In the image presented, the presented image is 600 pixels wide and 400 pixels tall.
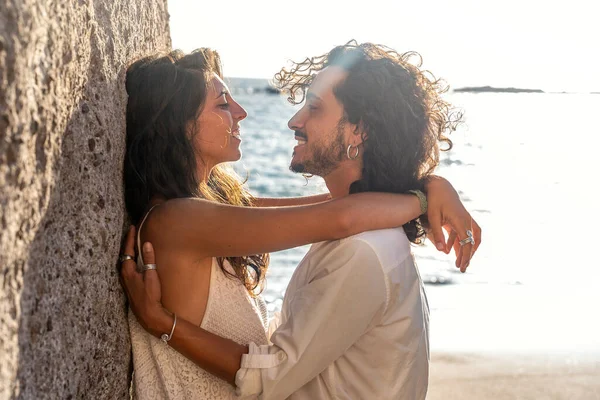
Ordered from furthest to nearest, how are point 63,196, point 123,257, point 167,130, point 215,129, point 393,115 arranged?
point 393,115 → point 215,129 → point 167,130 → point 123,257 → point 63,196

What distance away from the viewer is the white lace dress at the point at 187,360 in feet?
8.82

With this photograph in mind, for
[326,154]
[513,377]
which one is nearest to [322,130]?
[326,154]

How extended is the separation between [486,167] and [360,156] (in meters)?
27.3

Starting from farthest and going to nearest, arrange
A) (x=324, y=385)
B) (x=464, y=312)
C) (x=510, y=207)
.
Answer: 1. (x=510, y=207)
2. (x=464, y=312)
3. (x=324, y=385)

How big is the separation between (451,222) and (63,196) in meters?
1.54

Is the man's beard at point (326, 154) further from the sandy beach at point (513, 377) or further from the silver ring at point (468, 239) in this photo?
the sandy beach at point (513, 377)

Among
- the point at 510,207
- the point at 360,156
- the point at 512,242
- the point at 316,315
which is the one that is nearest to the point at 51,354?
the point at 316,315

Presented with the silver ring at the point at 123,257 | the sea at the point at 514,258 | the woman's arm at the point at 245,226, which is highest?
the woman's arm at the point at 245,226

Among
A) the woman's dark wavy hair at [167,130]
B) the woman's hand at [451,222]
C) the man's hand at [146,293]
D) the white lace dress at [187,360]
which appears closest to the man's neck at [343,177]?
the woman's hand at [451,222]

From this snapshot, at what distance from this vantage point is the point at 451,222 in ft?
9.46

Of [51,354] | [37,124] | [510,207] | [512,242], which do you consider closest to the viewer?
[37,124]

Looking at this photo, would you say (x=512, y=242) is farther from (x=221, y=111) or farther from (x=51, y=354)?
(x=51, y=354)

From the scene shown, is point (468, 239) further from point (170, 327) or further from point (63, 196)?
point (63, 196)

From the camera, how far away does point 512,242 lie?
1329 centimetres
